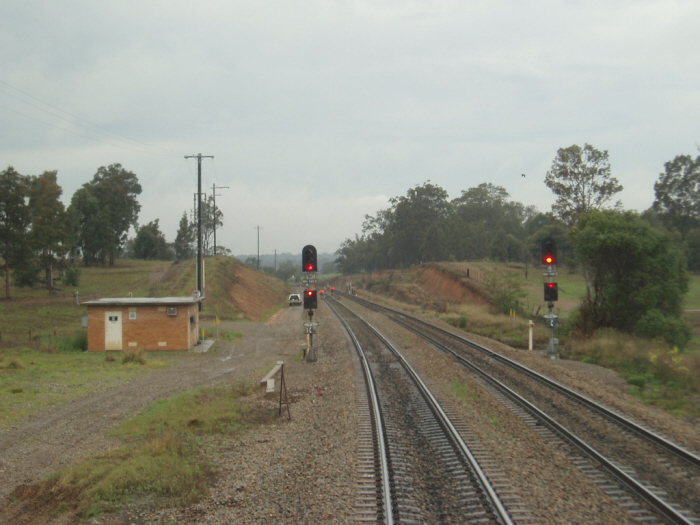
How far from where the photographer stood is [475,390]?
1402 centimetres

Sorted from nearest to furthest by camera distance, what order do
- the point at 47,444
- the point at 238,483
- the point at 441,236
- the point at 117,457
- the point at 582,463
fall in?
the point at 238,483 < the point at 582,463 < the point at 117,457 < the point at 47,444 < the point at 441,236

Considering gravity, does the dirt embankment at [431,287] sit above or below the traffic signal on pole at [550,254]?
below

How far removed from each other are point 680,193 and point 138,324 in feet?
241

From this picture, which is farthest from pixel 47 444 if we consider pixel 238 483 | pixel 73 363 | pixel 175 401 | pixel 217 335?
pixel 217 335

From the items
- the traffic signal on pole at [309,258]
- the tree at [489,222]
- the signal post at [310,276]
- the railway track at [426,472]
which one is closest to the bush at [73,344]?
the signal post at [310,276]

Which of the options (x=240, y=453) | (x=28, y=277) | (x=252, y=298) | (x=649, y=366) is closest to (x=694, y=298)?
(x=649, y=366)

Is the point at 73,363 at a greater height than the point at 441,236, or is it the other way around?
the point at 441,236

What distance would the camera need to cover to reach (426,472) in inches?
325

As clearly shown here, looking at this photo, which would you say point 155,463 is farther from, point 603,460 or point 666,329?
point 666,329

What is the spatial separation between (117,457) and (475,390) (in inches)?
348

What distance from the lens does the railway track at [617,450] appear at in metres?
6.98

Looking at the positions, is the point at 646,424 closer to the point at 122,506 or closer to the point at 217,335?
the point at 122,506

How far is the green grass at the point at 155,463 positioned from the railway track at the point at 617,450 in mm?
5974

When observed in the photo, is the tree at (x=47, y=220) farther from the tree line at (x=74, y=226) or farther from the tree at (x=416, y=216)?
the tree at (x=416, y=216)
